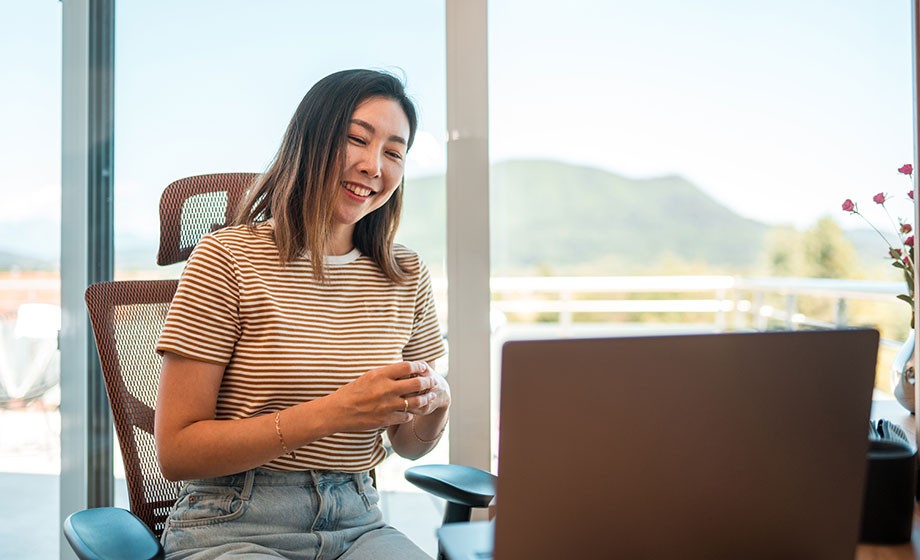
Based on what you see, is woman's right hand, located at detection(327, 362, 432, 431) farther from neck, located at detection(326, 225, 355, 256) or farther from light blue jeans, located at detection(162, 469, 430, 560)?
neck, located at detection(326, 225, 355, 256)

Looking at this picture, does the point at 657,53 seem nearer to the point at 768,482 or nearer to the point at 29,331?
the point at 768,482

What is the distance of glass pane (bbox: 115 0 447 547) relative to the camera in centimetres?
199

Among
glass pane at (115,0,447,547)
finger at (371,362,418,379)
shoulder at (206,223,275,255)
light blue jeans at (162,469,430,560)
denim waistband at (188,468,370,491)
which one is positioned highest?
glass pane at (115,0,447,547)

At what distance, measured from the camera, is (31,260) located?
6.85 feet

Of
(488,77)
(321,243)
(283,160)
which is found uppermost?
(488,77)

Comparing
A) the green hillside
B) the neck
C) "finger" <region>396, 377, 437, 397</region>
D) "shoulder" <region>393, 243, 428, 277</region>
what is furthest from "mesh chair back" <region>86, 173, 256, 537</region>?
the green hillside

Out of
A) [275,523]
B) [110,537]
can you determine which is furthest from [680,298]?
[110,537]

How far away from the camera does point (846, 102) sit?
2334mm

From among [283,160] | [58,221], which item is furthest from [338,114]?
[58,221]

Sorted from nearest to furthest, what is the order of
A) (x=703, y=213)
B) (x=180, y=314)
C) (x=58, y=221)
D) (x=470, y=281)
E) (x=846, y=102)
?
(x=180, y=314) < (x=470, y=281) < (x=58, y=221) < (x=846, y=102) < (x=703, y=213)

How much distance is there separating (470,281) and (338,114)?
2.37ft

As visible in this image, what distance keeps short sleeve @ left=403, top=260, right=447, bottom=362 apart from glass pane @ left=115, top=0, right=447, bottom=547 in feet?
1.34

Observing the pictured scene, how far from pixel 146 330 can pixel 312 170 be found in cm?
48

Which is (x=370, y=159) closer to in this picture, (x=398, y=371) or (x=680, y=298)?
(x=398, y=371)
